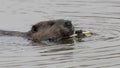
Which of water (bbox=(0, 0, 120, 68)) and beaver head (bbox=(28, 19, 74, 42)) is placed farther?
beaver head (bbox=(28, 19, 74, 42))

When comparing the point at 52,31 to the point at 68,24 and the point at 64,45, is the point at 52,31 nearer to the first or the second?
the point at 68,24

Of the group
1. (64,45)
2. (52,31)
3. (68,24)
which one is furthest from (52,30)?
(64,45)

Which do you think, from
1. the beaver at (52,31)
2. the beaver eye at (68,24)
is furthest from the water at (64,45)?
the beaver eye at (68,24)

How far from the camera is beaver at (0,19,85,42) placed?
11469 millimetres

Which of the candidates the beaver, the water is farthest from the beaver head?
the water

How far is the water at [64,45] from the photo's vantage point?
367 inches

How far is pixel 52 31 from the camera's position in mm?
11680

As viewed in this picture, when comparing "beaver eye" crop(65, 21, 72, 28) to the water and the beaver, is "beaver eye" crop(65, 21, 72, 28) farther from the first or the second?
the water

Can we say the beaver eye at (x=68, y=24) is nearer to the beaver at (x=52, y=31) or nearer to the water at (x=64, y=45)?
the beaver at (x=52, y=31)

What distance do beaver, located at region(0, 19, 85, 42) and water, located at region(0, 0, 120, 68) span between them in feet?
0.93

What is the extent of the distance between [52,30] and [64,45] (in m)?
0.63

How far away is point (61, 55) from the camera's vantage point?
9.98 metres

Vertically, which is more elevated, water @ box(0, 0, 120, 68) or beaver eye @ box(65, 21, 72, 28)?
beaver eye @ box(65, 21, 72, 28)

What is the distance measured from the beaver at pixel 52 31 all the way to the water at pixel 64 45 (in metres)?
0.28
